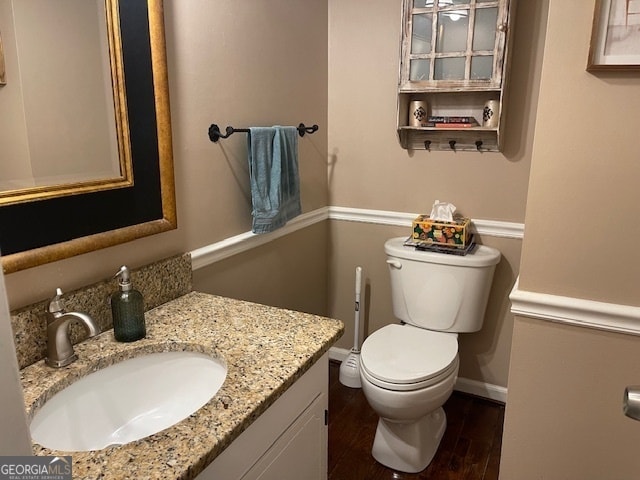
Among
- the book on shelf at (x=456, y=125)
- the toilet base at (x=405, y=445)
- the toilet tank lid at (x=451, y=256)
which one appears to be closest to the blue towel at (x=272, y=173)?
the toilet tank lid at (x=451, y=256)

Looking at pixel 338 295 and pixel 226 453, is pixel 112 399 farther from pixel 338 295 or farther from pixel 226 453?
pixel 338 295

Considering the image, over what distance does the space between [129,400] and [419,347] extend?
3.78 ft

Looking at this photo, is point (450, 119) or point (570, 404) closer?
point (570, 404)

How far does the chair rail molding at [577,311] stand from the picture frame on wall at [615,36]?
591mm

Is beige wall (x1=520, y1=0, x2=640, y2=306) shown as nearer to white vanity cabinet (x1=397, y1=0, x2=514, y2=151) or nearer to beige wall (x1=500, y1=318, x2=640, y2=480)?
beige wall (x1=500, y1=318, x2=640, y2=480)

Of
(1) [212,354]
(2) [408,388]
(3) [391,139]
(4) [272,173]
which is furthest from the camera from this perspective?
(3) [391,139]

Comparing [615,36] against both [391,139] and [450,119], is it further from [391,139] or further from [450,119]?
[391,139]

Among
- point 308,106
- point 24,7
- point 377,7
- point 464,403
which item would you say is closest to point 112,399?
point 24,7

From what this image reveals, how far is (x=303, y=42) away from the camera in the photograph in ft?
7.11

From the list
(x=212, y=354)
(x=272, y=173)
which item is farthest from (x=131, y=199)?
(x=272, y=173)

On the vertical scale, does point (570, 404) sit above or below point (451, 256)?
below

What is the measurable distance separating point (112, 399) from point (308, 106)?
154 centimetres

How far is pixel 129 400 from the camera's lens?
1.20 meters

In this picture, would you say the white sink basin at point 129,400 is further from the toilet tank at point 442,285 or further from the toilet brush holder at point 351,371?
the toilet brush holder at point 351,371
